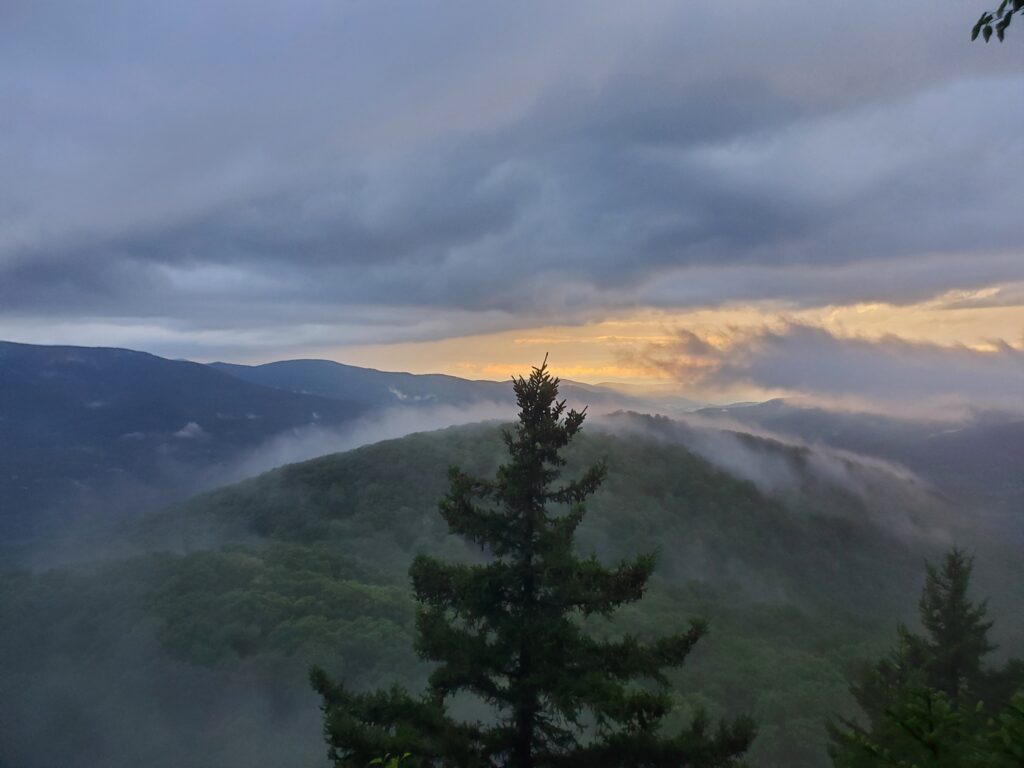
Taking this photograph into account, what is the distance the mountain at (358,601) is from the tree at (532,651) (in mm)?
1347

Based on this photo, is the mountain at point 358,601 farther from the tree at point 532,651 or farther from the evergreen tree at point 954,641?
the evergreen tree at point 954,641

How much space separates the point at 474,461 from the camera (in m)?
132

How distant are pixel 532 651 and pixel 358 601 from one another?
6656 cm

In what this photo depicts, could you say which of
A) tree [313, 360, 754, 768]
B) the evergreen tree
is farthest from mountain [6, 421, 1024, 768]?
the evergreen tree

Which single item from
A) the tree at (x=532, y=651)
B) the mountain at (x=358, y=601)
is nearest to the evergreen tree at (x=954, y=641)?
the mountain at (x=358, y=601)

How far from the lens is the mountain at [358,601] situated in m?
55.9

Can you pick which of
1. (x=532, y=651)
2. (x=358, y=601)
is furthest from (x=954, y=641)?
(x=358, y=601)

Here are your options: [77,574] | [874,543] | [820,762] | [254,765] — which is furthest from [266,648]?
[874,543]

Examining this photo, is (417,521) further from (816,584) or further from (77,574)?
(816,584)

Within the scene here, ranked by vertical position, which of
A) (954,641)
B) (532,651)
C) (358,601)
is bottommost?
(358,601)

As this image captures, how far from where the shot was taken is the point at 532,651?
37.0ft

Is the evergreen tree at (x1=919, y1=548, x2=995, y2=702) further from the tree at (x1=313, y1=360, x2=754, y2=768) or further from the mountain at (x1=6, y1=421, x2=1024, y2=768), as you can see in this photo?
the tree at (x1=313, y1=360, x2=754, y2=768)

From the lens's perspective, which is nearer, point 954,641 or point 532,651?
point 532,651

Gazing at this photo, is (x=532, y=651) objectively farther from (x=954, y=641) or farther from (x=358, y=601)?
(x=358, y=601)
